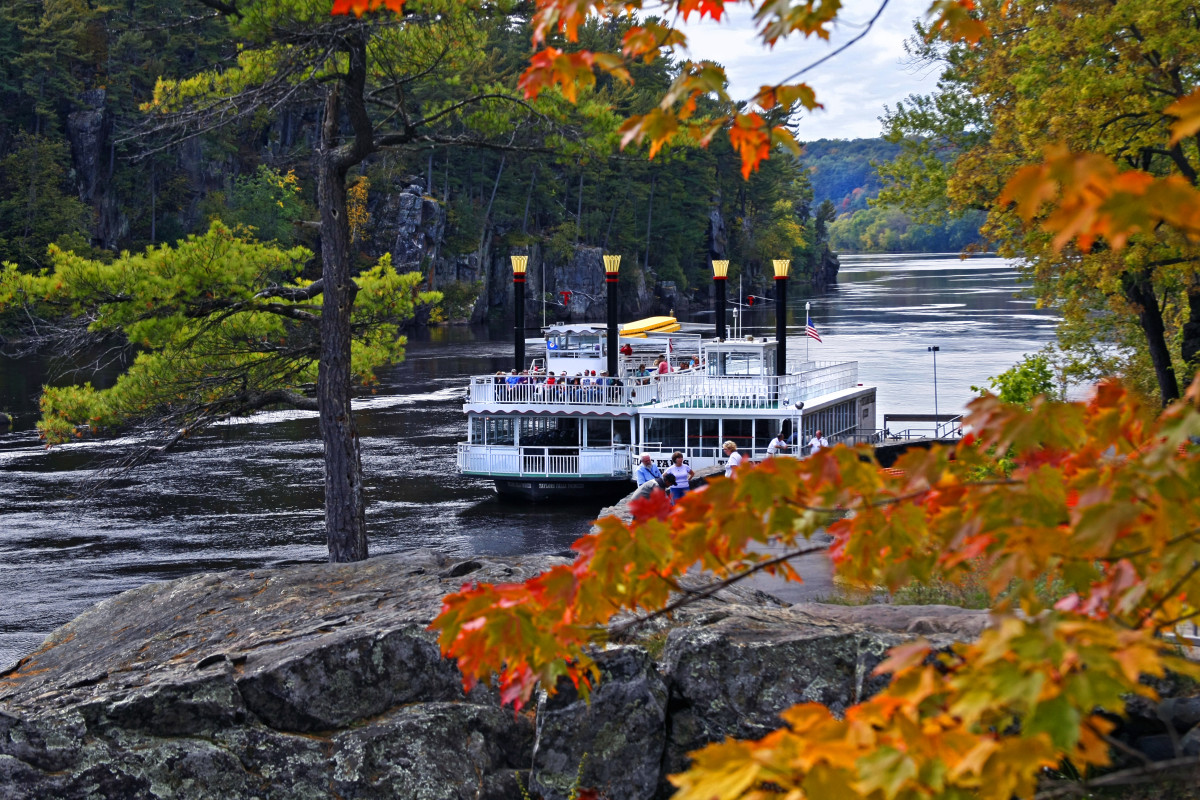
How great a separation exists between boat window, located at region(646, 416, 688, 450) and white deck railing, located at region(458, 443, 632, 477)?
2.76 feet

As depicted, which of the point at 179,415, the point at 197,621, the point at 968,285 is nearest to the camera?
the point at 197,621

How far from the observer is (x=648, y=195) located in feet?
376

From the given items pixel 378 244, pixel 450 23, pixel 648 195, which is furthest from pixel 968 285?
pixel 450 23

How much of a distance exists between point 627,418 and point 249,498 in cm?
1105

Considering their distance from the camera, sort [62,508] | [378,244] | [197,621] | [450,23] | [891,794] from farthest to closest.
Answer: [378,244]
[62,508]
[450,23]
[197,621]
[891,794]

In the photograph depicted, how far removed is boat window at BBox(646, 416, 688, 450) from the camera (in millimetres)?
32031

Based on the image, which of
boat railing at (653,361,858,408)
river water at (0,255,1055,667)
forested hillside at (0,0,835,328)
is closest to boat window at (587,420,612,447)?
boat railing at (653,361,858,408)

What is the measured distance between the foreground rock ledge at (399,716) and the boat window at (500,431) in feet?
82.2

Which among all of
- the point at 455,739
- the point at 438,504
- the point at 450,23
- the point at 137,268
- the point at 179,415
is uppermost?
the point at 450,23

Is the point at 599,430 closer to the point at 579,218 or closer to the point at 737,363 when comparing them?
the point at 737,363

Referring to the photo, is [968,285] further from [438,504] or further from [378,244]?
[438,504]


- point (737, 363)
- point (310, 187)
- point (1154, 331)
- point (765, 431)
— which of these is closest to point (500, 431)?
point (737, 363)

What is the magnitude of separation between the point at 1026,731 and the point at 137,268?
1348 cm

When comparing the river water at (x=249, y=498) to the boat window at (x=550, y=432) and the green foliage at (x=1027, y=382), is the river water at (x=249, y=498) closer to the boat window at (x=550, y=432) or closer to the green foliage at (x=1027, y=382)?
the boat window at (x=550, y=432)
